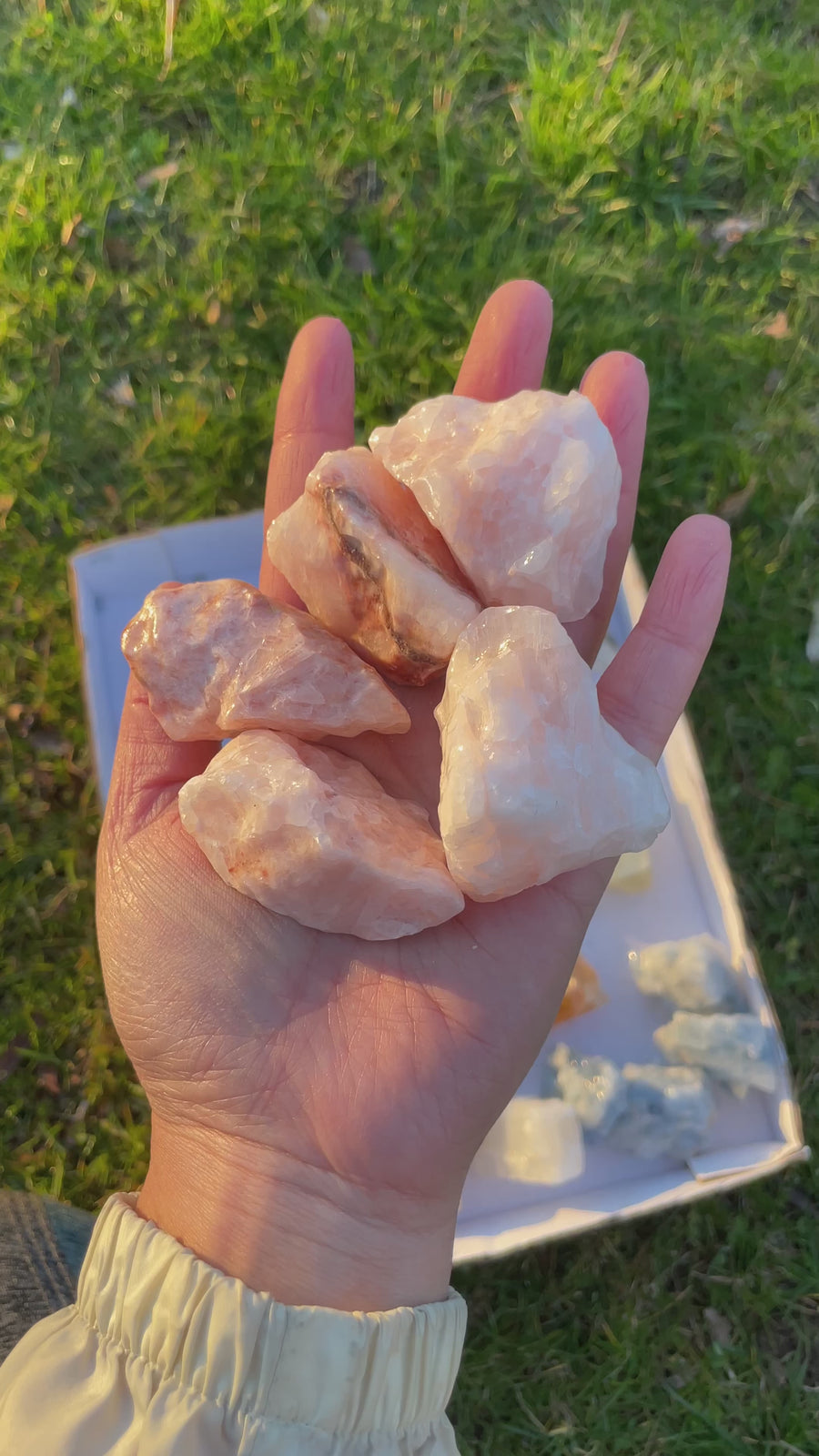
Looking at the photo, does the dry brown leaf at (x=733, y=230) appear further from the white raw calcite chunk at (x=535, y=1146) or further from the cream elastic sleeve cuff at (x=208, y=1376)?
the cream elastic sleeve cuff at (x=208, y=1376)

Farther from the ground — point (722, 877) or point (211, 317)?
point (211, 317)

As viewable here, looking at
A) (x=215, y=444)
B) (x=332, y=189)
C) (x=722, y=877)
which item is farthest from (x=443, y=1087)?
(x=332, y=189)

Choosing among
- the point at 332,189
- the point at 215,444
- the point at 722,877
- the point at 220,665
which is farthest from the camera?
the point at 332,189

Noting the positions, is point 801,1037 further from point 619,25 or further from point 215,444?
point 619,25

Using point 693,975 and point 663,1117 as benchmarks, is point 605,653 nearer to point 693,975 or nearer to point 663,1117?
point 693,975

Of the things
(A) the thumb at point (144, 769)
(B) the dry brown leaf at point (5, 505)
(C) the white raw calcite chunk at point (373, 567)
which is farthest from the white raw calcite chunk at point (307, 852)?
(B) the dry brown leaf at point (5, 505)

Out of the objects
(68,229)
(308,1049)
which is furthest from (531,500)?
(68,229)
